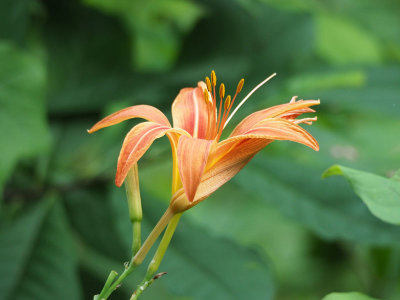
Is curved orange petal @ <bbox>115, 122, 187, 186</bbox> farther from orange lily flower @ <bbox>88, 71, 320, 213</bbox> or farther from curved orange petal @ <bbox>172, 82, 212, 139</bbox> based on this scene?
curved orange petal @ <bbox>172, 82, 212, 139</bbox>

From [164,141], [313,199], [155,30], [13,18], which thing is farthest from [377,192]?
[155,30]

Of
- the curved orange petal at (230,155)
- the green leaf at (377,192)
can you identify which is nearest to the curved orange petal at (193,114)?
the curved orange petal at (230,155)

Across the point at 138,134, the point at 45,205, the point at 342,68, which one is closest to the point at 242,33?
the point at 342,68

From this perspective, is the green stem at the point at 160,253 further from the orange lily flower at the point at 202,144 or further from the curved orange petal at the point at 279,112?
the curved orange petal at the point at 279,112

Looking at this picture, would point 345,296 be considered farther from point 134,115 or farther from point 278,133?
point 134,115

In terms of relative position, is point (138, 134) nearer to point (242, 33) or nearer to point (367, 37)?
point (242, 33)
